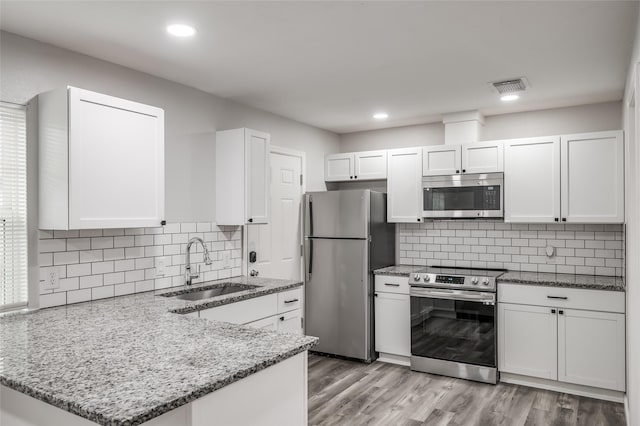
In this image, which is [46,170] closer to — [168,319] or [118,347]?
[168,319]

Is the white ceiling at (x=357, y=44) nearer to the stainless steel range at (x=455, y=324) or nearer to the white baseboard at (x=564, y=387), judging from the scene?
the stainless steel range at (x=455, y=324)

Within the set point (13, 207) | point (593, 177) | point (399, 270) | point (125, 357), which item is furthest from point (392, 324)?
point (13, 207)

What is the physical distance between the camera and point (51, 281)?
2680 mm

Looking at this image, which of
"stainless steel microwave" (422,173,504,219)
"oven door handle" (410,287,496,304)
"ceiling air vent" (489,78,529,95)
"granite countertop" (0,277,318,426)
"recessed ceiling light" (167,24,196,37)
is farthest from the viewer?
"stainless steel microwave" (422,173,504,219)

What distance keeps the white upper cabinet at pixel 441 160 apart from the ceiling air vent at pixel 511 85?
85 centimetres

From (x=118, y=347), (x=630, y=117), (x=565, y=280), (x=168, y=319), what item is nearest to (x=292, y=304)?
(x=168, y=319)

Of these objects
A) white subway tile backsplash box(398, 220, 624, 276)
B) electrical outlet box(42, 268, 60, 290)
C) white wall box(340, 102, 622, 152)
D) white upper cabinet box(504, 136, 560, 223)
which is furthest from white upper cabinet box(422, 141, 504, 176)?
electrical outlet box(42, 268, 60, 290)

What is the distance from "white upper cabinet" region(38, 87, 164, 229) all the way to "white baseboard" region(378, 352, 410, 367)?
278 centimetres

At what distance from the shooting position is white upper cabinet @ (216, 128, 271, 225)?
12.3 feet

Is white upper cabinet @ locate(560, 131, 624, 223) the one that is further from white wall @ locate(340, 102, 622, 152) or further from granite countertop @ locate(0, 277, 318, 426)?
granite countertop @ locate(0, 277, 318, 426)

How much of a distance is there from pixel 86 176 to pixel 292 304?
1855 mm

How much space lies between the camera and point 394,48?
2.81 meters

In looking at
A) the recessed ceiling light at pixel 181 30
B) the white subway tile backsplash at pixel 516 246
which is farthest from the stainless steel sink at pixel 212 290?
the white subway tile backsplash at pixel 516 246

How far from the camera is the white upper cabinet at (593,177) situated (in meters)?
3.72
